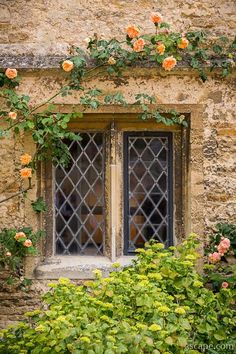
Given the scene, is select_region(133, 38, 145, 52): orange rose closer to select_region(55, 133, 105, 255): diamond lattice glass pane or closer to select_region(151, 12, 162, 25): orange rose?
→ select_region(151, 12, 162, 25): orange rose

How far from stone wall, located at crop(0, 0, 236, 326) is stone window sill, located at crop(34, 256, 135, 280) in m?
0.40

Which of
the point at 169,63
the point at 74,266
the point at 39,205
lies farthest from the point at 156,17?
the point at 74,266

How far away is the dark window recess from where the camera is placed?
6223mm

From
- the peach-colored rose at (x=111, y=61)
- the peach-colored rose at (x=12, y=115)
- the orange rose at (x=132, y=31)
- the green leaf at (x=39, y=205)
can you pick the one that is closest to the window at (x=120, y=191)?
the green leaf at (x=39, y=205)

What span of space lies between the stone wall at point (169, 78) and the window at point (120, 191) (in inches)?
11.3

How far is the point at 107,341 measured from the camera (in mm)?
4098

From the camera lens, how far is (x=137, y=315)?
4.56 m

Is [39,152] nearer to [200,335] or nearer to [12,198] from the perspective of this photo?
[12,198]

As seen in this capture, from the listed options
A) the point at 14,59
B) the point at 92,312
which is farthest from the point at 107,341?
the point at 14,59

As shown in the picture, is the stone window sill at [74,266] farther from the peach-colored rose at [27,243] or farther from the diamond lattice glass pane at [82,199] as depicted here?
the peach-colored rose at [27,243]

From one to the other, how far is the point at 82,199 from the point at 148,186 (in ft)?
1.98

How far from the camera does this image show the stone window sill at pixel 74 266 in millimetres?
6035

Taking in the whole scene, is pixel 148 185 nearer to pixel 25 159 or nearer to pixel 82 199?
pixel 82 199

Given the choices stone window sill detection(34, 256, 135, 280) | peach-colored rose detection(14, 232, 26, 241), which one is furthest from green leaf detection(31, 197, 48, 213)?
stone window sill detection(34, 256, 135, 280)
